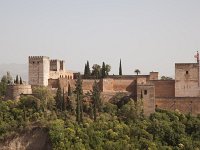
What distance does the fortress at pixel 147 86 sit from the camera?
3778 centimetres

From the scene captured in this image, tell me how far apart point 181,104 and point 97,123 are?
290 inches

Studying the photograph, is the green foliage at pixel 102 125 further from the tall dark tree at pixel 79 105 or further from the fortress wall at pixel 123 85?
the fortress wall at pixel 123 85

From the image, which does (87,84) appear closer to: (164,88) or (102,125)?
(164,88)

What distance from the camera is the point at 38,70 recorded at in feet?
136

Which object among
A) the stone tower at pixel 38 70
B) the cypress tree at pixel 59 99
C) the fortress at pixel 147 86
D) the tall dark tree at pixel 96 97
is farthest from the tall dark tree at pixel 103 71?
the cypress tree at pixel 59 99

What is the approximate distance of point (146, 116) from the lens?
3697cm

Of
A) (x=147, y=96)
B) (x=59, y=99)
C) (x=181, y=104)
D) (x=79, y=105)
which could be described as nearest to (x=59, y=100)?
(x=59, y=99)

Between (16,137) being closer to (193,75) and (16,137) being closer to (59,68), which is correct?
(59,68)

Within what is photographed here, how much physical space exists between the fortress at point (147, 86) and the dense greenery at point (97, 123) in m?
1.06

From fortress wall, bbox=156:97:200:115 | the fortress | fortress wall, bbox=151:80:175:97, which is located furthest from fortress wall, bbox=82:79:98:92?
fortress wall, bbox=156:97:200:115

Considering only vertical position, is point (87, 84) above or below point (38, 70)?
below

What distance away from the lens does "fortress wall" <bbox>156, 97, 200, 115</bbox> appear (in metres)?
37.7

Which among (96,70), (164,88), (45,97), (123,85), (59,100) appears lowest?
(59,100)

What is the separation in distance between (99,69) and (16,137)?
12352 mm
